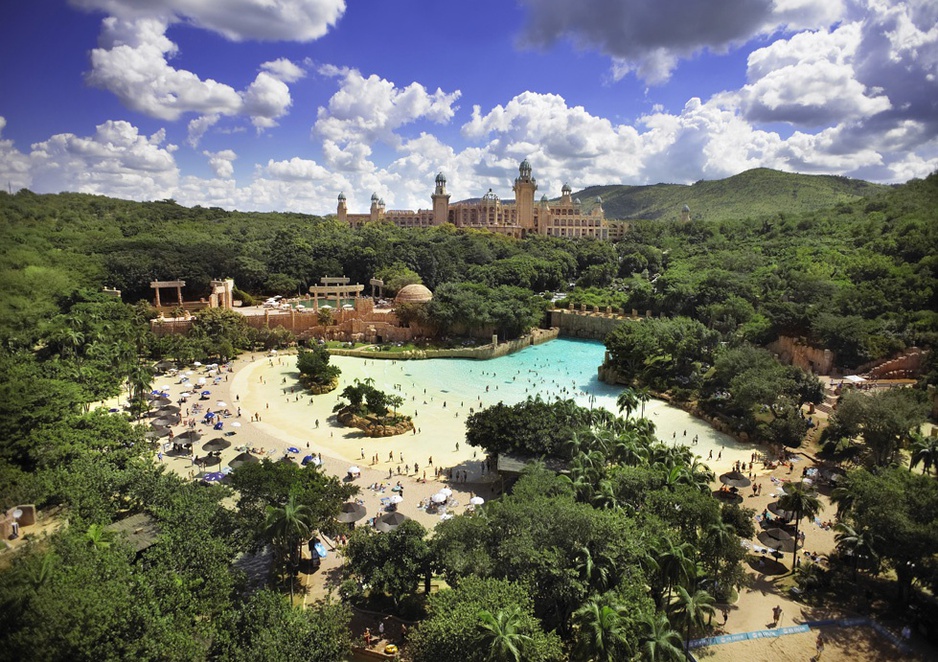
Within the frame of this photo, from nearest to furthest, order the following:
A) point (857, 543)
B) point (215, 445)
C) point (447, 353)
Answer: point (857, 543) < point (215, 445) < point (447, 353)

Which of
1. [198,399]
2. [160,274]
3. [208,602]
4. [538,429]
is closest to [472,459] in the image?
[538,429]

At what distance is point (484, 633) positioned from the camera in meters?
12.0

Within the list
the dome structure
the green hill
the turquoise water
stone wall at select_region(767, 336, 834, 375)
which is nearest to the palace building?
the green hill

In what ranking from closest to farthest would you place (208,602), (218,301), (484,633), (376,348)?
(484,633)
(208,602)
(376,348)
(218,301)

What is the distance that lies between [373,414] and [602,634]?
2316cm

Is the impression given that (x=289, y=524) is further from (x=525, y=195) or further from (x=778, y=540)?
(x=525, y=195)

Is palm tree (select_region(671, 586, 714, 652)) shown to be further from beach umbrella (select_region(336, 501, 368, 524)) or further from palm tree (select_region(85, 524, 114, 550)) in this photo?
palm tree (select_region(85, 524, 114, 550))

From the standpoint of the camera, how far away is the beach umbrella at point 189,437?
1112 inches

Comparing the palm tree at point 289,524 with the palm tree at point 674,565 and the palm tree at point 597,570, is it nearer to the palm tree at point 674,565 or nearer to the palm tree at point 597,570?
the palm tree at point 597,570

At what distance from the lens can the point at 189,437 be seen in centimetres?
2844

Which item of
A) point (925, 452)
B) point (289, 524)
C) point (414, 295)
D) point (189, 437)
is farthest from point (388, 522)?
point (414, 295)

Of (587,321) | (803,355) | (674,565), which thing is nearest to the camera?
(674,565)

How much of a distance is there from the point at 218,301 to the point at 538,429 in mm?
42947

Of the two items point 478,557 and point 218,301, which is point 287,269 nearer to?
point 218,301
